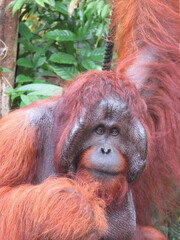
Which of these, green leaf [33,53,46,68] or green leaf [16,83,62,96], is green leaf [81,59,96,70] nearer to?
green leaf [33,53,46,68]

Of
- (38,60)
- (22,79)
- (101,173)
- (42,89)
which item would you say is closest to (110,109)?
(101,173)

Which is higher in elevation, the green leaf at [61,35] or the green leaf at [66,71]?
the green leaf at [61,35]

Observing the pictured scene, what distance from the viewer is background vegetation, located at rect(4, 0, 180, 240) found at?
12.7 feet

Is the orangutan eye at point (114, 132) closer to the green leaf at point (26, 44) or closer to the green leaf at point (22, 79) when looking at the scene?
the green leaf at point (22, 79)

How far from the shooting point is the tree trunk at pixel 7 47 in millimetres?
3832

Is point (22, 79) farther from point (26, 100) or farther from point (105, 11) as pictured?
point (105, 11)

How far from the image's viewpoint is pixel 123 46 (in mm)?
3521

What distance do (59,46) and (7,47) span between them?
54cm

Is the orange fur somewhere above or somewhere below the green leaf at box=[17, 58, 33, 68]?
below

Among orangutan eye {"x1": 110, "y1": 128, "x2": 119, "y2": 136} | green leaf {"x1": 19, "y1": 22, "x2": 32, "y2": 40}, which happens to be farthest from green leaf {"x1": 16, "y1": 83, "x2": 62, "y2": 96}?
orangutan eye {"x1": 110, "y1": 128, "x2": 119, "y2": 136}

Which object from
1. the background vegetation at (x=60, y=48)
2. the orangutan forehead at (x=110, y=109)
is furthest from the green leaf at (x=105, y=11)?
the orangutan forehead at (x=110, y=109)

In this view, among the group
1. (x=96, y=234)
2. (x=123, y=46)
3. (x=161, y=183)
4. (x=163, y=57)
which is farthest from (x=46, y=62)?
(x=96, y=234)

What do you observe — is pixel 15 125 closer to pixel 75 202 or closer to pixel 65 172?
pixel 65 172

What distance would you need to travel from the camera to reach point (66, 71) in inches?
155
